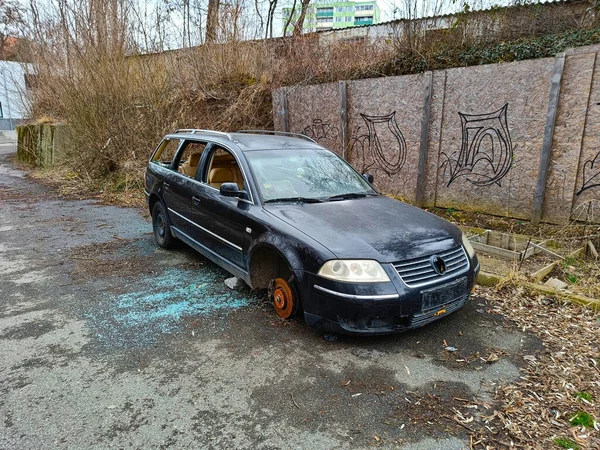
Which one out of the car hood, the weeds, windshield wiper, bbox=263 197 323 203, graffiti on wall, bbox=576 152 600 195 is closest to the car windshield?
windshield wiper, bbox=263 197 323 203

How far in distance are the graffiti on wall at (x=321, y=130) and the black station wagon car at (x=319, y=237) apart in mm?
4452

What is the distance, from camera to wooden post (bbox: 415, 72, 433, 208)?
24.6 ft

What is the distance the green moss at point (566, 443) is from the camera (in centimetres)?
234

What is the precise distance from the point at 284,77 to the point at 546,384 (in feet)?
32.7

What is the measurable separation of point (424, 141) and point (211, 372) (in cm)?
618

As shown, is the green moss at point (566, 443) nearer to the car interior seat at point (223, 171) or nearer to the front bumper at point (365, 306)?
the front bumper at point (365, 306)

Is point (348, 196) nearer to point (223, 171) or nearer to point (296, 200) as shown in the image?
point (296, 200)

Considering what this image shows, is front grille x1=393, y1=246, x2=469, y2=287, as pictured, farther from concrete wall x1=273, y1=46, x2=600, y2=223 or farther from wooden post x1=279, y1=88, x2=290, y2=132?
wooden post x1=279, y1=88, x2=290, y2=132

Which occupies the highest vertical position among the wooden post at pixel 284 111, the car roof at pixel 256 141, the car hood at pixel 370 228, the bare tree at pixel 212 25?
the bare tree at pixel 212 25

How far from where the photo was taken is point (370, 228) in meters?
3.53

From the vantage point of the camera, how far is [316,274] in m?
3.24

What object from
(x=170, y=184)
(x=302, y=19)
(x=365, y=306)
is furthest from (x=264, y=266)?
(x=302, y=19)

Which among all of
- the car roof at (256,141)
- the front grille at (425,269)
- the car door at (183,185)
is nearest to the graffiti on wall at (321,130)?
the car roof at (256,141)

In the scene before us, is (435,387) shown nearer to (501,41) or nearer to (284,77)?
(501,41)
